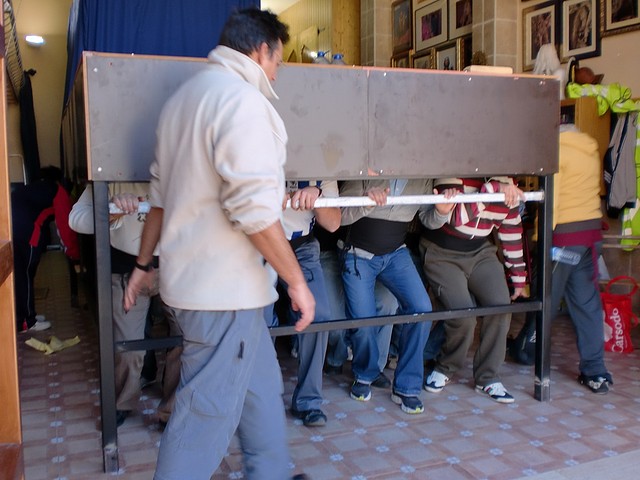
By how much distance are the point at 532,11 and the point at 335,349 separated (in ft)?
12.6

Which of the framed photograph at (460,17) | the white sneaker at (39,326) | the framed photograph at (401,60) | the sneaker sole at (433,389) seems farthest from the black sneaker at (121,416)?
the framed photograph at (401,60)

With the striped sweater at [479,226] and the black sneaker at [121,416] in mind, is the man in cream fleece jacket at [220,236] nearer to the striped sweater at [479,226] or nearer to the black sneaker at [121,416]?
the black sneaker at [121,416]

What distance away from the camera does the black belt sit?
3.24 m

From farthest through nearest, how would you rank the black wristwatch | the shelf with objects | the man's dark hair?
the shelf with objects, the black wristwatch, the man's dark hair

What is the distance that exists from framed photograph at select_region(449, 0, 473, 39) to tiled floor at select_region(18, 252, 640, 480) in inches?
154

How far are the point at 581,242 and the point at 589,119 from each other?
1.89 metres

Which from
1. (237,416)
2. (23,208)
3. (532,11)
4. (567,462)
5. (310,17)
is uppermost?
(310,17)

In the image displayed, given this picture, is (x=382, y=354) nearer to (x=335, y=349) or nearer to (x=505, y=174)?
(x=335, y=349)

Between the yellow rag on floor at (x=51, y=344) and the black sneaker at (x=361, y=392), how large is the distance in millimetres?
2127

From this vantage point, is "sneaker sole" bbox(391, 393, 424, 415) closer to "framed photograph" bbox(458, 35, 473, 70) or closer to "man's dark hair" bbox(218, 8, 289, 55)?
"man's dark hair" bbox(218, 8, 289, 55)

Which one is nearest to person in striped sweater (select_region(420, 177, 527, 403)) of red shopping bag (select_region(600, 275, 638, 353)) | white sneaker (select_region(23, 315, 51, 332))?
red shopping bag (select_region(600, 275, 638, 353))

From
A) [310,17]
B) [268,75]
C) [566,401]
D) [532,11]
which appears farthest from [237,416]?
[310,17]

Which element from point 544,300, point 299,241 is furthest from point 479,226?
point 299,241

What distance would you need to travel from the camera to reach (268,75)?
2.07 metres
